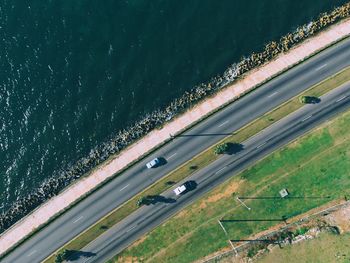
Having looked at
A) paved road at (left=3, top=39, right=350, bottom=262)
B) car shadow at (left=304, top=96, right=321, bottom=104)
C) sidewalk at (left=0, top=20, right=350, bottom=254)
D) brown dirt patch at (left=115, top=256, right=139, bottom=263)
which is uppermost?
sidewalk at (left=0, top=20, right=350, bottom=254)

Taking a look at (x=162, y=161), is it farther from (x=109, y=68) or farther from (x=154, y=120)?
(x=109, y=68)

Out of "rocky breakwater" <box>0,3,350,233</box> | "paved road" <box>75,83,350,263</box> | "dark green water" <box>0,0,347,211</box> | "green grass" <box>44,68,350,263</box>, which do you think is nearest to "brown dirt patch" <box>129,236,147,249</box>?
"paved road" <box>75,83,350,263</box>

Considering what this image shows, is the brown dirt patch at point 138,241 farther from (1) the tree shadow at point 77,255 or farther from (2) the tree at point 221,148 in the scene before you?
(2) the tree at point 221,148

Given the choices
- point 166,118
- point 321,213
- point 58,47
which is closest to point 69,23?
point 58,47

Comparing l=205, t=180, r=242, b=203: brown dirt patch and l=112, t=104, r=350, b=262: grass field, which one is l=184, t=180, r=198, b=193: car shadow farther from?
l=205, t=180, r=242, b=203: brown dirt patch

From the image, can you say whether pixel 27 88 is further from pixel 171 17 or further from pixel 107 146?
pixel 171 17

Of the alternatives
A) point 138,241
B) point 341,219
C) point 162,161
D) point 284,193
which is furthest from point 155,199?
point 341,219

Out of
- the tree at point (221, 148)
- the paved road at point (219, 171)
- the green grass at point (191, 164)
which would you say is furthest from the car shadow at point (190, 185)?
the tree at point (221, 148)
